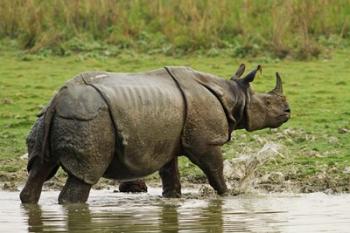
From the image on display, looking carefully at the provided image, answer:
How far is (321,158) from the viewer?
1413 cm

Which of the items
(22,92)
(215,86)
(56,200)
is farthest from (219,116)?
(22,92)

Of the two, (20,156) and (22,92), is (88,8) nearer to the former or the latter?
(22,92)

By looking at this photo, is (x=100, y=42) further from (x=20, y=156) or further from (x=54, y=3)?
(x=20, y=156)

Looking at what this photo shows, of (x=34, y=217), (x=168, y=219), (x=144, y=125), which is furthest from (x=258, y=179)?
(x=34, y=217)

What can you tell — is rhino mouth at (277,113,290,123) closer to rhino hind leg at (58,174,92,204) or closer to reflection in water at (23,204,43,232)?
rhino hind leg at (58,174,92,204)

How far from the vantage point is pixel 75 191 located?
37.6 ft

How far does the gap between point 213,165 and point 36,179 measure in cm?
168

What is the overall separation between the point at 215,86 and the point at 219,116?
34cm

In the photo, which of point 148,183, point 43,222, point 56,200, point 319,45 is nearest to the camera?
point 43,222

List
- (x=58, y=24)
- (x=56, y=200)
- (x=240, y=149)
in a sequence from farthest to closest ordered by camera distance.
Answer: (x=58, y=24)
(x=240, y=149)
(x=56, y=200)

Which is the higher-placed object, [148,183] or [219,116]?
[219,116]

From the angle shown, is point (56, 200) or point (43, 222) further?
point (56, 200)

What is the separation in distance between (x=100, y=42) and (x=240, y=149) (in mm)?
7698

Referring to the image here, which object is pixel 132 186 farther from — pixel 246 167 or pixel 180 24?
pixel 180 24
